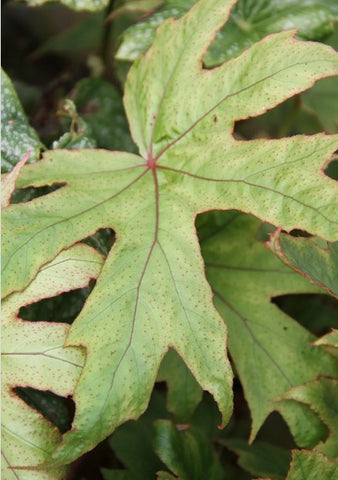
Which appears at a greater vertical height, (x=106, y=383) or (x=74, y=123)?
(x=74, y=123)

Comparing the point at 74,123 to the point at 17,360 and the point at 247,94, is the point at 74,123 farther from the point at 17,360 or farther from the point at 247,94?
the point at 17,360

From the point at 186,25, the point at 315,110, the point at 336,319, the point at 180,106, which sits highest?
the point at 186,25

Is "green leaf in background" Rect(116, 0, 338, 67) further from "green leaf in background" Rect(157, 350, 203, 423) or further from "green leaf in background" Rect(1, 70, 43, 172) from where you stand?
"green leaf in background" Rect(157, 350, 203, 423)

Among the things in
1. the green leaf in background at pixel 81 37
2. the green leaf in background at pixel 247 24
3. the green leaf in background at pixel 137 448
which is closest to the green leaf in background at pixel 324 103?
the green leaf in background at pixel 247 24

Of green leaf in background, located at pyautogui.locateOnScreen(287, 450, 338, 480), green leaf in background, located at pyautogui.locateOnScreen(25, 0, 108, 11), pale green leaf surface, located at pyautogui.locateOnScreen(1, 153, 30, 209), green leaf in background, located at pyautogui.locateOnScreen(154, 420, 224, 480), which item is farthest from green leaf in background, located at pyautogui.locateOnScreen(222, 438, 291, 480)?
green leaf in background, located at pyautogui.locateOnScreen(25, 0, 108, 11)

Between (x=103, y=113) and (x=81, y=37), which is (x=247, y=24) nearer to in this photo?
(x=103, y=113)

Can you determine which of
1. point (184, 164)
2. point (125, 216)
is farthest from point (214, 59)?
point (125, 216)
